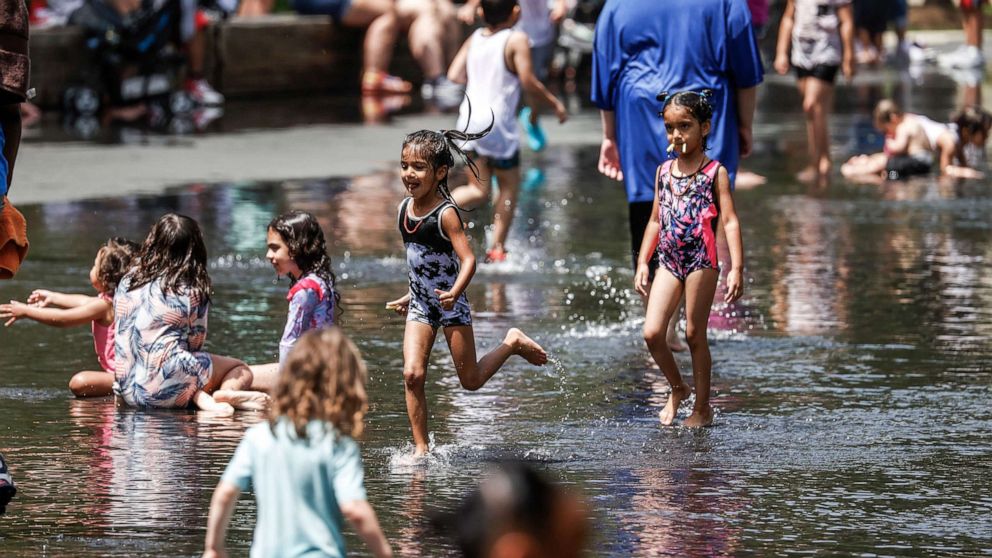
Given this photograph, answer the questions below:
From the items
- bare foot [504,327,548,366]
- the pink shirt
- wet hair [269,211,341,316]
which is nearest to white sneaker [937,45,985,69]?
the pink shirt

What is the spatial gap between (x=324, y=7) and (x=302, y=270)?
15.8 meters

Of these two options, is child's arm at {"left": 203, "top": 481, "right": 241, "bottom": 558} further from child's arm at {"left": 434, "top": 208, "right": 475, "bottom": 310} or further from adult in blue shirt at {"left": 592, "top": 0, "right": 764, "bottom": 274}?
adult in blue shirt at {"left": 592, "top": 0, "right": 764, "bottom": 274}

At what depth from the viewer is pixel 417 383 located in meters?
6.62

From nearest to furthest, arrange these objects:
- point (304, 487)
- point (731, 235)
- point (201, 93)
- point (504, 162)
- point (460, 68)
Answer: point (304, 487) → point (731, 235) → point (504, 162) → point (460, 68) → point (201, 93)

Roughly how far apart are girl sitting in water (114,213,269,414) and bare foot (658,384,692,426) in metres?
1.56

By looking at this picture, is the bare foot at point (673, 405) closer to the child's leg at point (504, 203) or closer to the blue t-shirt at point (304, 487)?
the blue t-shirt at point (304, 487)

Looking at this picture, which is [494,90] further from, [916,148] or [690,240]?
[916,148]

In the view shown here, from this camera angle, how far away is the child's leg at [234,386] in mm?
7562

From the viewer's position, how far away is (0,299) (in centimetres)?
982

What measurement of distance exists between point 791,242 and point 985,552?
6483 mm

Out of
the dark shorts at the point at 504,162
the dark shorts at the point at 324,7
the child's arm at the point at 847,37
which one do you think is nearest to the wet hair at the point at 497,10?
the dark shorts at the point at 504,162

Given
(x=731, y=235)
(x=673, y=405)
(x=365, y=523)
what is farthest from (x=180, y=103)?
(x=365, y=523)

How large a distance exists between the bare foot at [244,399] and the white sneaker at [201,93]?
43.7ft

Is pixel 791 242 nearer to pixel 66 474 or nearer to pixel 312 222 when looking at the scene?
pixel 312 222
